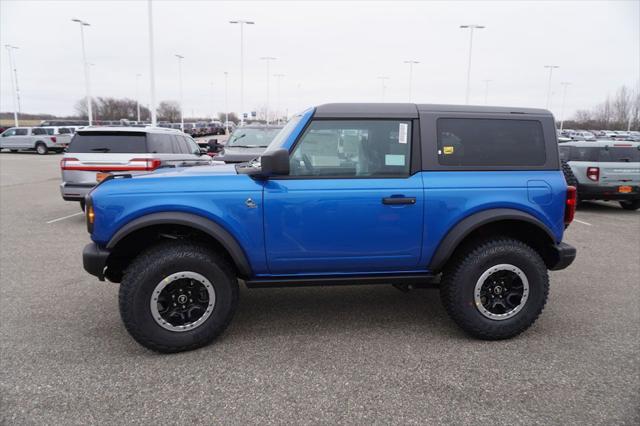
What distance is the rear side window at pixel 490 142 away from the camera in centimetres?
379

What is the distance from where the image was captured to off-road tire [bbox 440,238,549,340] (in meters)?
3.74

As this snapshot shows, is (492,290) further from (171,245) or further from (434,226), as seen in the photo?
(171,245)

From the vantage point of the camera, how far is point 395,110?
381 cm

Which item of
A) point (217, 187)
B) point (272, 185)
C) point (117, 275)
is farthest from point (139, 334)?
point (272, 185)

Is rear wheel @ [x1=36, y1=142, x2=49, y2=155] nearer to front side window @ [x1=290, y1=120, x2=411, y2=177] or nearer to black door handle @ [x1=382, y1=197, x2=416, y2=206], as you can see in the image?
front side window @ [x1=290, y1=120, x2=411, y2=177]

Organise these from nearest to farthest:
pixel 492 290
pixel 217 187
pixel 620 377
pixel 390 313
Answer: pixel 620 377 < pixel 217 187 < pixel 492 290 < pixel 390 313

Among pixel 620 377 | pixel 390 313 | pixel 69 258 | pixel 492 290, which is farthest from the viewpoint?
pixel 69 258

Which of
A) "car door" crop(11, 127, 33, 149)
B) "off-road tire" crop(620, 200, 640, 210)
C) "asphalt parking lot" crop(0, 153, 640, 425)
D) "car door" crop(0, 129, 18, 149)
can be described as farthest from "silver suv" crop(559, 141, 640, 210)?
"car door" crop(0, 129, 18, 149)

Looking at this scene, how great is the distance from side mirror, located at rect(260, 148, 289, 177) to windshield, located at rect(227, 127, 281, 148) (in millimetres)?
7867

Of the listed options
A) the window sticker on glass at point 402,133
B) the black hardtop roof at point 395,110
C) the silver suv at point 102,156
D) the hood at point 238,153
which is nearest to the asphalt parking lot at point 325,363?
the window sticker on glass at point 402,133

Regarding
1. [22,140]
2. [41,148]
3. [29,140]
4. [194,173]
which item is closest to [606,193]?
[194,173]

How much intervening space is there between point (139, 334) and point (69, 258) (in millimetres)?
3431

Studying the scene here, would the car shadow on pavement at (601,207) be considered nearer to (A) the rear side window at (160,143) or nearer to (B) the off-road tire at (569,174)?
(B) the off-road tire at (569,174)

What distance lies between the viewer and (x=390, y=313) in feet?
14.6
